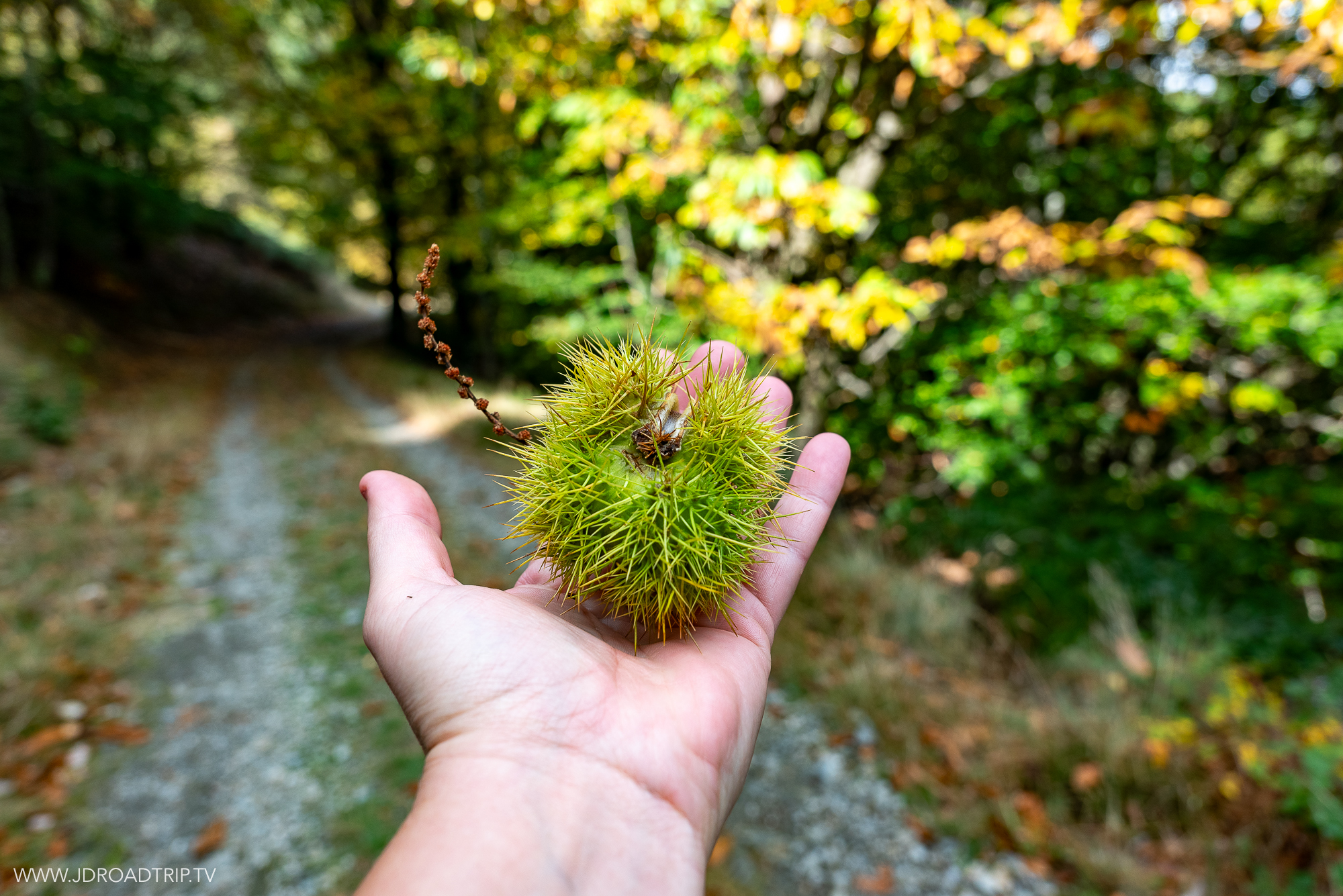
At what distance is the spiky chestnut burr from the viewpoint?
1.65 metres

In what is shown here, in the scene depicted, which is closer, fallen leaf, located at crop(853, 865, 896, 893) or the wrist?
the wrist

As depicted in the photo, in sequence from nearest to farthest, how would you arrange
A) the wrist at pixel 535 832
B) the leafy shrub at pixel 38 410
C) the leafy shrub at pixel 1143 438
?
the wrist at pixel 535 832 < the leafy shrub at pixel 1143 438 < the leafy shrub at pixel 38 410

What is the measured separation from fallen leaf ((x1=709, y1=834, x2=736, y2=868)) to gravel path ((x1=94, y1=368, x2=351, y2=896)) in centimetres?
183

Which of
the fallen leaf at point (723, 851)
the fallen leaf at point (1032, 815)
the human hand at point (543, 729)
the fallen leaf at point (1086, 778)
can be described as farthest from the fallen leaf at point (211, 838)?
the fallen leaf at point (1086, 778)

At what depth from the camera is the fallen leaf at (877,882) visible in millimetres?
2898

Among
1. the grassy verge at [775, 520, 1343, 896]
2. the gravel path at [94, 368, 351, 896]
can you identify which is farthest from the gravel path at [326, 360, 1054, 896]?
the gravel path at [94, 368, 351, 896]

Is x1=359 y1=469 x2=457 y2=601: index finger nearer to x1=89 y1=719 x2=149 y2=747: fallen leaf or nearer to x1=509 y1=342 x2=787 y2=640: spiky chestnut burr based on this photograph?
x1=509 y1=342 x2=787 y2=640: spiky chestnut burr

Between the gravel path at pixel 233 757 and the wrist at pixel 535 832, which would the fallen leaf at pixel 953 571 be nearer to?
the wrist at pixel 535 832

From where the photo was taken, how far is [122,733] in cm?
367

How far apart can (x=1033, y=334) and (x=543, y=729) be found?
5394 mm

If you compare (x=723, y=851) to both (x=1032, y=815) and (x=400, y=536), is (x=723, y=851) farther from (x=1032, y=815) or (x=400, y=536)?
(x=400, y=536)

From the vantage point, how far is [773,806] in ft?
11.0

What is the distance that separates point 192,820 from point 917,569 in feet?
17.9

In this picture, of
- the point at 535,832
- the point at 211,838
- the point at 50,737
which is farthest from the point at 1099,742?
the point at 50,737
